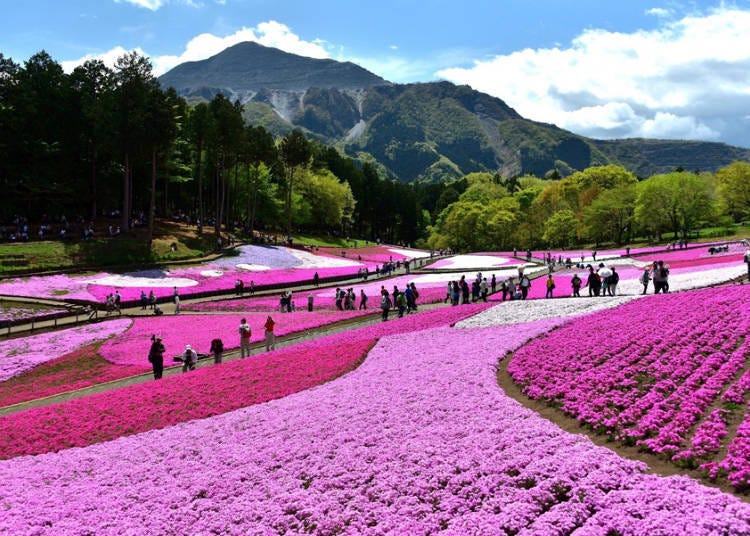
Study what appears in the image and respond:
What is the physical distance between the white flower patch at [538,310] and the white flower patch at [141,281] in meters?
32.8

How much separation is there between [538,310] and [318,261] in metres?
46.5

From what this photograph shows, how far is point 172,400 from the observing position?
777 inches

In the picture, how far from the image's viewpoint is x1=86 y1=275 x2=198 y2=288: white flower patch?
4981cm

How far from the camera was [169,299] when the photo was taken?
45844mm

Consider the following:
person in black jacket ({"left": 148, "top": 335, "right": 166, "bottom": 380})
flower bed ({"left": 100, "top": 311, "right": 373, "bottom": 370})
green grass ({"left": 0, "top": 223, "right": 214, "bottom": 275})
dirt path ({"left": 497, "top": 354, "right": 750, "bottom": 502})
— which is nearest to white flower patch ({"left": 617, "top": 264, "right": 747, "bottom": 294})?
flower bed ({"left": 100, "top": 311, "right": 373, "bottom": 370})

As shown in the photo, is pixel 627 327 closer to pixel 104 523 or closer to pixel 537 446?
→ pixel 537 446

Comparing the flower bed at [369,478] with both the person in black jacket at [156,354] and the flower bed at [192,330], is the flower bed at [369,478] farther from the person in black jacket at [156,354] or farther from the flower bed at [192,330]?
the flower bed at [192,330]

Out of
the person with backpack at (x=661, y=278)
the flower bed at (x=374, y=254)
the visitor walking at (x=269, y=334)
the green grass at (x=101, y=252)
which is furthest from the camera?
the flower bed at (x=374, y=254)

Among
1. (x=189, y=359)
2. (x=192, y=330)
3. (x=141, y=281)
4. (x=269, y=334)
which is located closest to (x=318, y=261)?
(x=141, y=281)

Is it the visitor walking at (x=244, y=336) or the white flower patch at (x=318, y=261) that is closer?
the visitor walking at (x=244, y=336)

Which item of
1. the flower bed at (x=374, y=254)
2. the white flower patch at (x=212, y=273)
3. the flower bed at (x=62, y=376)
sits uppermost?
the flower bed at (x=374, y=254)

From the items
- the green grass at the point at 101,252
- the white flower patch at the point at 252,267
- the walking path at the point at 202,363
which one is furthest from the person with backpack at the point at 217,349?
the white flower patch at the point at 252,267

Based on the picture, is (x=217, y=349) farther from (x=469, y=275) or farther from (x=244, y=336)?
(x=469, y=275)

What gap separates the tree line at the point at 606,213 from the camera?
87.6m
